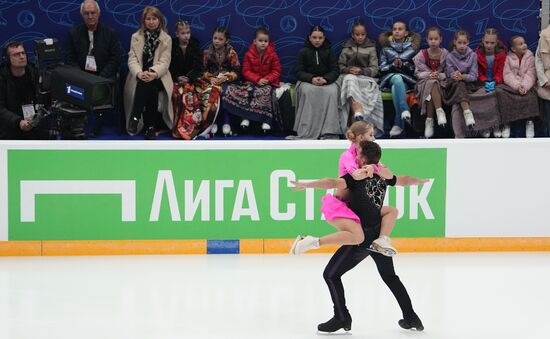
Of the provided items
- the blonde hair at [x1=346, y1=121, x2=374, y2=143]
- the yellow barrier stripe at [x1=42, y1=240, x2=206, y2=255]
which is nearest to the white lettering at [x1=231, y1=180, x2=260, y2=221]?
the yellow barrier stripe at [x1=42, y1=240, x2=206, y2=255]

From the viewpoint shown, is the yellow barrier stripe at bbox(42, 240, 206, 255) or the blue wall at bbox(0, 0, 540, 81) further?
the blue wall at bbox(0, 0, 540, 81)

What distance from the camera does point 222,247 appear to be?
8.99 metres

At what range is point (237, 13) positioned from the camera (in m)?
11.4

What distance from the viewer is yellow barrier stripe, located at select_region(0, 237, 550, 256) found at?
350 inches

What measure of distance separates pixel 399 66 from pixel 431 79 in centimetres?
38

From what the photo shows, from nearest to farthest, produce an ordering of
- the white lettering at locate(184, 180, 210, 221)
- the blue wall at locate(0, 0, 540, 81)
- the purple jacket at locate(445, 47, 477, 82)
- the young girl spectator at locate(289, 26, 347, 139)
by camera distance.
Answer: the white lettering at locate(184, 180, 210, 221) → the young girl spectator at locate(289, 26, 347, 139) → the purple jacket at locate(445, 47, 477, 82) → the blue wall at locate(0, 0, 540, 81)

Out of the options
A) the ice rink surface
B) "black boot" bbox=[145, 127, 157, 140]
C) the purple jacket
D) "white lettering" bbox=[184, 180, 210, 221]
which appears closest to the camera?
the ice rink surface

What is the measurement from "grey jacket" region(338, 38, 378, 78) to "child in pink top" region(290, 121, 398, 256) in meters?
4.37

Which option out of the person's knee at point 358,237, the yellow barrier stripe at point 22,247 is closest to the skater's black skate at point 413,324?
the person's knee at point 358,237

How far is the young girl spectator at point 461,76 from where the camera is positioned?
10.3 metres

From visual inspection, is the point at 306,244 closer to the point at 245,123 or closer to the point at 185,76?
the point at 245,123

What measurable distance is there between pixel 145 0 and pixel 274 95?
1868 millimetres

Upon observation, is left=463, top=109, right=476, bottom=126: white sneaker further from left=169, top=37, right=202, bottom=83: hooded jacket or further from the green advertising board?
left=169, top=37, right=202, bottom=83: hooded jacket

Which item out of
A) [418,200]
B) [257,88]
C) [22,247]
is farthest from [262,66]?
[22,247]
